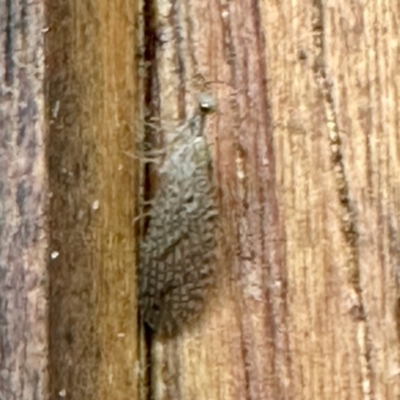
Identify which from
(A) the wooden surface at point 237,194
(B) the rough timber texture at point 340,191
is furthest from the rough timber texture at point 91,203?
(B) the rough timber texture at point 340,191

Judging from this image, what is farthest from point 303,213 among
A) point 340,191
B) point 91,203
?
point 91,203

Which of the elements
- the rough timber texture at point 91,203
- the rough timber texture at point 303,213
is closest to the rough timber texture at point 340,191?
the rough timber texture at point 303,213

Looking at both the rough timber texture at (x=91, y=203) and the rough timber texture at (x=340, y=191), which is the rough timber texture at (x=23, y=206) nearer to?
the rough timber texture at (x=91, y=203)

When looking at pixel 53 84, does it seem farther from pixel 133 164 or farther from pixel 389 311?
pixel 389 311

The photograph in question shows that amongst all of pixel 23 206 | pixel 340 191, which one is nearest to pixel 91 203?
pixel 23 206

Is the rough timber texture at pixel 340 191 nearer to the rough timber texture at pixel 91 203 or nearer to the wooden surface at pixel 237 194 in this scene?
the wooden surface at pixel 237 194

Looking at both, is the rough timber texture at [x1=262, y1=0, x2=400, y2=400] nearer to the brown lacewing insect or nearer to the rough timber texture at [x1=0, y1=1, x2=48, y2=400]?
the brown lacewing insect

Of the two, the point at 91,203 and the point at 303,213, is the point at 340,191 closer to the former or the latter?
the point at 303,213
